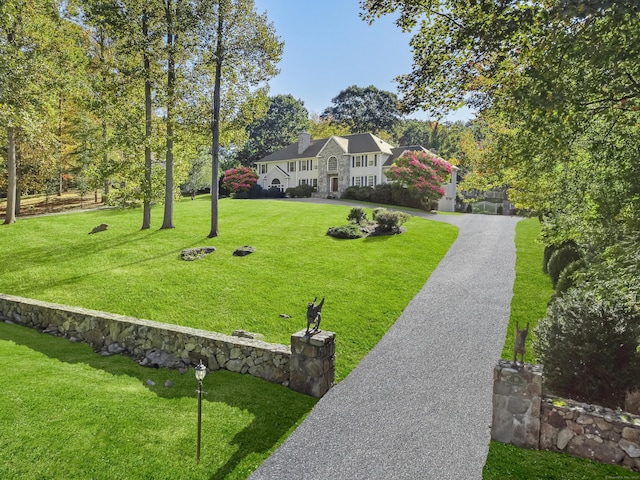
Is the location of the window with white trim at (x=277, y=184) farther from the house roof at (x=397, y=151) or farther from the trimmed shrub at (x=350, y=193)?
the house roof at (x=397, y=151)

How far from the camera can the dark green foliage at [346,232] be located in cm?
2373

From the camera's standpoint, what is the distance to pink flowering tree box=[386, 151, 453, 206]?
38562 millimetres

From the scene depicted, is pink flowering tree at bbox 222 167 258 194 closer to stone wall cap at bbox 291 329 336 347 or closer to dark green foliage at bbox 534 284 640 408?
stone wall cap at bbox 291 329 336 347

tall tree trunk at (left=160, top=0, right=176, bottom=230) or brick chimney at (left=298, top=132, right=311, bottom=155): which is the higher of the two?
brick chimney at (left=298, top=132, right=311, bottom=155)

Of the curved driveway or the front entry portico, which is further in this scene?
the front entry portico

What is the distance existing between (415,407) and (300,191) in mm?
43363

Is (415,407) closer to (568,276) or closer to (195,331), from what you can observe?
→ (195,331)

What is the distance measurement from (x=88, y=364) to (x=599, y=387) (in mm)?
11776

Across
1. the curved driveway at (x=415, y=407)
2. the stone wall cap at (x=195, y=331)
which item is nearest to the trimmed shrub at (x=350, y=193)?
the curved driveway at (x=415, y=407)

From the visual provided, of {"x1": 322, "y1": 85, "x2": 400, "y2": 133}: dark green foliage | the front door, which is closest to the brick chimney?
the front door

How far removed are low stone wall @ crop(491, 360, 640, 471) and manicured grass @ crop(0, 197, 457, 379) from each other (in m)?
4.22

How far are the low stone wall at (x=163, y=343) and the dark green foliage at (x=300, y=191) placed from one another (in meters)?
39.1

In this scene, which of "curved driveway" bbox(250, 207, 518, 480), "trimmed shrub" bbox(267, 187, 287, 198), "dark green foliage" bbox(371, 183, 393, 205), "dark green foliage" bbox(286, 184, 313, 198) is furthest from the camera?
"dark green foliage" bbox(286, 184, 313, 198)

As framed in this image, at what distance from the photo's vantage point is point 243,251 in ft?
65.5
